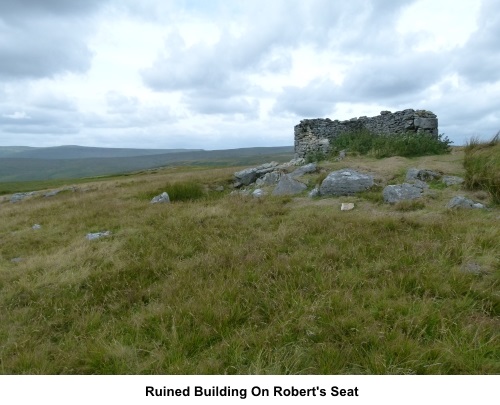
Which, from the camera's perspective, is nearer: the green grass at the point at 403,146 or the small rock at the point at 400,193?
the small rock at the point at 400,193

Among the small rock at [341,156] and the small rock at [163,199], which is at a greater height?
the small rock at [341,156]

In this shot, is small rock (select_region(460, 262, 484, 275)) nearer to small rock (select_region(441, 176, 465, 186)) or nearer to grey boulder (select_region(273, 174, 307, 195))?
small rock (select_region(441, 176, 465, 186))

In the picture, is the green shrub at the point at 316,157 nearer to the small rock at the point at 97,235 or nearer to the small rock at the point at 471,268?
the small rock at the point at 97,235

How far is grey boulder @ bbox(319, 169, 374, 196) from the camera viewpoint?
37.8 feet

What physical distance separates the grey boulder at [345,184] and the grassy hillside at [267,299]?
8.87ft

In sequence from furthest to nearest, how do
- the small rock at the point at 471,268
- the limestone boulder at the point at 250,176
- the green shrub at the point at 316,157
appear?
the green shrub at the point at 316,157
the limestone boulder at the point at 250,176
the small rock at the point at 471,268

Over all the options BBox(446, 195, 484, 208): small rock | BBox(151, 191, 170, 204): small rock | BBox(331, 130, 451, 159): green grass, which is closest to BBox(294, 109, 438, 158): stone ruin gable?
BBox(331, 130, 451, 159): green grass

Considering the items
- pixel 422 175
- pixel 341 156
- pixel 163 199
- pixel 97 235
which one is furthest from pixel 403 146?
pixel 97 235

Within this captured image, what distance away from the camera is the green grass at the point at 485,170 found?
9464 millimetres

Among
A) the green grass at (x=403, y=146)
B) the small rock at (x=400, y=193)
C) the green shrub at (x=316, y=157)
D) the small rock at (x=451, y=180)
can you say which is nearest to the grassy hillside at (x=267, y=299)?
the small rock at (x=400, y=193)

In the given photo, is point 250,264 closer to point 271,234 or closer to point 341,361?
point 271,234

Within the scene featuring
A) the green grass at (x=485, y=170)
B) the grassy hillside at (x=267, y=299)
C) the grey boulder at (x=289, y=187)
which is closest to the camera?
the grassy hillside at (x=267, y=299)

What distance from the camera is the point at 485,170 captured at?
33.6 ft

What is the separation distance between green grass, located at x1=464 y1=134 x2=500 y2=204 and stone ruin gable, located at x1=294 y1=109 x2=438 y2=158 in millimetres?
6814
